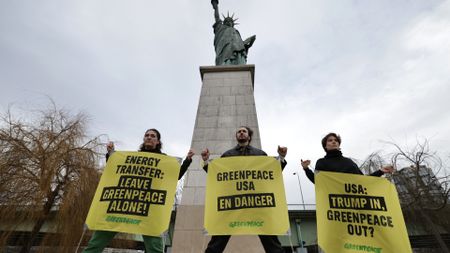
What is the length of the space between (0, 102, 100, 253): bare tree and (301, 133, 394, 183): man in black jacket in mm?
7196

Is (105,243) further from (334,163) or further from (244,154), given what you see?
(334,163)

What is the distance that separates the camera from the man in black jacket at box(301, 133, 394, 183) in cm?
389

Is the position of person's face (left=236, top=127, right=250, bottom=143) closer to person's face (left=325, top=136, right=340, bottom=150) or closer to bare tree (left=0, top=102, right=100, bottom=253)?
person's face (left=325, top=136, right=340, bottom=150)

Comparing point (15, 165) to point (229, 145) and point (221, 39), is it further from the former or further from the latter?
point (221, 39)

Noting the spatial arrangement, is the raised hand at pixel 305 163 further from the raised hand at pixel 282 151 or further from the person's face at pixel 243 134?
the person's face at pixel 243 134

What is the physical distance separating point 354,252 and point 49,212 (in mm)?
8314

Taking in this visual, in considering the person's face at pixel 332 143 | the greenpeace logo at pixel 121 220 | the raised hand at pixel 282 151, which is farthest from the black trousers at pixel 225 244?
the person's face at pixel 332 143

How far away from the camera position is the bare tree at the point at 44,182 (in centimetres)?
710

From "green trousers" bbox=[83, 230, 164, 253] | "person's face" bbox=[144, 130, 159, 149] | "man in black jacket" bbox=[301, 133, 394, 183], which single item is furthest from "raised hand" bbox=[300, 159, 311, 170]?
"person's face" bbox=[144, 130, 159, 149]

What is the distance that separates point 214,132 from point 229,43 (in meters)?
5.79

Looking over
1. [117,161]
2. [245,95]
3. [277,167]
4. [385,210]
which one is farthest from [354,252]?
[245,95]

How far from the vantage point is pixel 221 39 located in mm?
12109

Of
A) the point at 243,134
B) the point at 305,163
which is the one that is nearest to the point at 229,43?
the point at 243,134

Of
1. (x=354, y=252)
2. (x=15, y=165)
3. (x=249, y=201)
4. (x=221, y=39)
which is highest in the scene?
(x=221, y=39)
